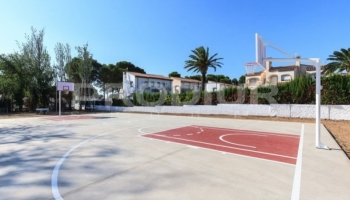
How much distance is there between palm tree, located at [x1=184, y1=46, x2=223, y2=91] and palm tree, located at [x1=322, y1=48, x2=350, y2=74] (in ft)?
47.9

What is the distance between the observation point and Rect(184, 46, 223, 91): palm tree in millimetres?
28047

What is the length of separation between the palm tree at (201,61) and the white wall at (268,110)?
7.39 metres

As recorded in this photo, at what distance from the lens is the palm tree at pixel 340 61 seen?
24391 mm

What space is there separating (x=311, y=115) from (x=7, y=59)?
33647 millimetres

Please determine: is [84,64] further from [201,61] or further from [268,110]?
[268,110]

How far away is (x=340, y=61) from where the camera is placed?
2517 cm

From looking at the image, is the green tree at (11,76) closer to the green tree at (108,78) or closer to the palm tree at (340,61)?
the green tree at (108,78)

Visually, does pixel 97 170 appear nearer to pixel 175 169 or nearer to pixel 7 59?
pixel 175 169

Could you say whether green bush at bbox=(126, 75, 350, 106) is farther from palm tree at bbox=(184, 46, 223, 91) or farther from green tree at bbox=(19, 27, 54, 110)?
green tree at bbox=(19, 27, 54, 110)

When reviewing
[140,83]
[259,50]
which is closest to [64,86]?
[140,83]

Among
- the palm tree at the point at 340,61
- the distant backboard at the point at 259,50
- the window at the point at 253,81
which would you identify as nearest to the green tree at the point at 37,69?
the distant backboard at the point at 259,50

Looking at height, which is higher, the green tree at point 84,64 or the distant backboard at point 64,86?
the green tree at point 84,64

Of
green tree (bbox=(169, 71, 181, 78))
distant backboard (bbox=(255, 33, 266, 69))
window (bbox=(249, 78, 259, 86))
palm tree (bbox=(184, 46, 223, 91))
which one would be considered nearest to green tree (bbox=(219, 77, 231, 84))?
green tree (bbox=(169, 71, 181, 78))

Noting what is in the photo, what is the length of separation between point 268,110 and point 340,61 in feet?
56.5
